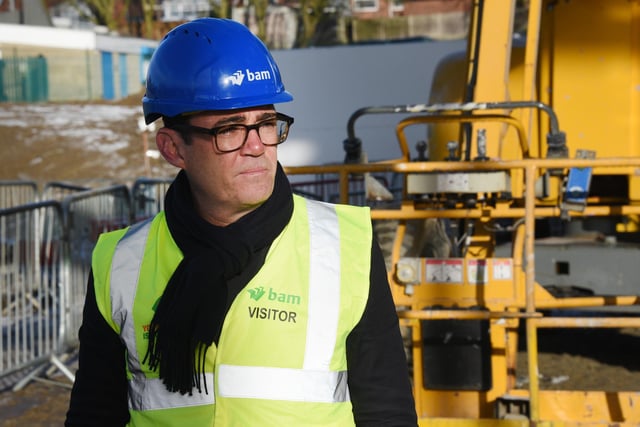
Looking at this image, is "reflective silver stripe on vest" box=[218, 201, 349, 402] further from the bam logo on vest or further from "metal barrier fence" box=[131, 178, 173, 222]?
"metal barrier fence" box=[131, 178, 173, 222]

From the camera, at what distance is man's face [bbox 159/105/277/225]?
2.38 m

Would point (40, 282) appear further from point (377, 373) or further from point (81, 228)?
point (377, 373)

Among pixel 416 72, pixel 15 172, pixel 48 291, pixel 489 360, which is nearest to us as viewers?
pixel 489 360

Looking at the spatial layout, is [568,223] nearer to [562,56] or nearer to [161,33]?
[562,56]

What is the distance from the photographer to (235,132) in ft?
7.86

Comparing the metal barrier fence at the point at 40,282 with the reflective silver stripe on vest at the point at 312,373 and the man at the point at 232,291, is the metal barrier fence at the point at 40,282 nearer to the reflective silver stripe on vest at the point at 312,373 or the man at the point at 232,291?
the man at the point at 232,291

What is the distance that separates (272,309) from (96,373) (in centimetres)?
47

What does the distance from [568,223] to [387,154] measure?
48.8 feet

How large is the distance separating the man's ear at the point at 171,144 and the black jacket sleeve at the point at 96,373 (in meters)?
0.38

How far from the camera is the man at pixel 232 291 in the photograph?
232cm

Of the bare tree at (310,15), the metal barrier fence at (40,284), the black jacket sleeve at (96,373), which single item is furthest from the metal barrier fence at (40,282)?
the bare tree at (310,15)

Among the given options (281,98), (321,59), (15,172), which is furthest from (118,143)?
(281,98)

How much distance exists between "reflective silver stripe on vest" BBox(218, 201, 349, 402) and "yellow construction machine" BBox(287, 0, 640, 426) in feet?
10.7

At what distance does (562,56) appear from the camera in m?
8.00
